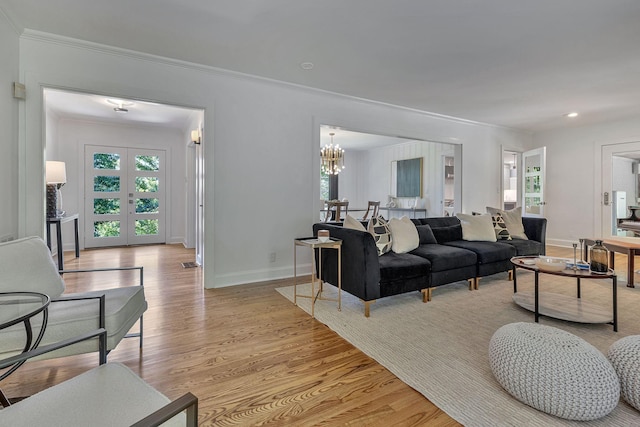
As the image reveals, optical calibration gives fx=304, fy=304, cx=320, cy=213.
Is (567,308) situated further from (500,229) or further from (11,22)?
(11,22)

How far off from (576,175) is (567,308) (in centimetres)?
512

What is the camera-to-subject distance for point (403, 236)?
11.3 ft

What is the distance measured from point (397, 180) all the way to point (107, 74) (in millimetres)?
6943

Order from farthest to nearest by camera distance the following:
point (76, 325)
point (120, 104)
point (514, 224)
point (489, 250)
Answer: point (120, 104) < point (514, 224) < point (489, 250) < point (76, 325)

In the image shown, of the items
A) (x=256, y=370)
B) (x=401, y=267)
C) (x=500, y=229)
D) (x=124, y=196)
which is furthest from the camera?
(x=124, y=196)

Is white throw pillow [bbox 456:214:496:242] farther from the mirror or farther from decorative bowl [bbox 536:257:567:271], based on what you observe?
the mirror

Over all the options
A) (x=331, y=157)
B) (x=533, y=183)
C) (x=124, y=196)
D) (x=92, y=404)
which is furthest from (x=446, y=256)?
(x=124, y=196)

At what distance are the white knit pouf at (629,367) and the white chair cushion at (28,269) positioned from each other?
3109mm

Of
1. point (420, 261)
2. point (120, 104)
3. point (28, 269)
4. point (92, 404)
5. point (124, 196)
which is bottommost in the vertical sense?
point (92, 404)

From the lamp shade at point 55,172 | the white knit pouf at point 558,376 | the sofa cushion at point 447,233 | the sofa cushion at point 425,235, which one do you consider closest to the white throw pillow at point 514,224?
the sofa cushion at point 447,233

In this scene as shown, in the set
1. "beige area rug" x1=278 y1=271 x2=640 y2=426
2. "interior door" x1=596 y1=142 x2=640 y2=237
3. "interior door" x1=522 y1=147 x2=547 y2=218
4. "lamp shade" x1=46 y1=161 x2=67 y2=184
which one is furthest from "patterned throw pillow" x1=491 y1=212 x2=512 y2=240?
"lamp shade" x1=46 y1=161 x2=67 y2=184

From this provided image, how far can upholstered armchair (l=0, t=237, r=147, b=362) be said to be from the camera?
5.03 ft

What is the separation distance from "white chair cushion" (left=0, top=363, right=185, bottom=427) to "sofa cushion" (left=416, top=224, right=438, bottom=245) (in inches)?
134

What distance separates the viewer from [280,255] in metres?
4.06
